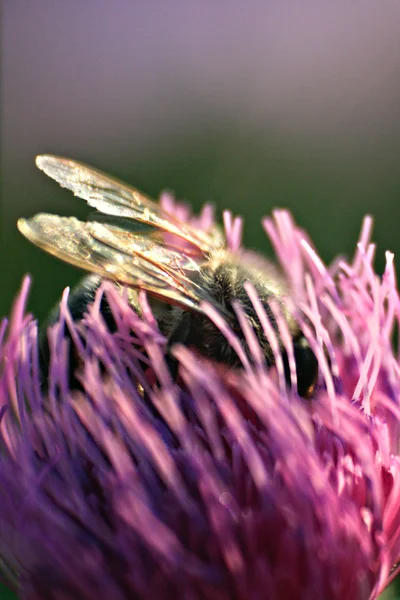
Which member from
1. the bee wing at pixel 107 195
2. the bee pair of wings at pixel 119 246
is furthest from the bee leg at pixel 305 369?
the bee wing at pixel 107 195

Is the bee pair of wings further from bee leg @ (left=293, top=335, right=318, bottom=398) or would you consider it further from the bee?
bee leg @ (left=293, top=335, right=318, bottom=398)

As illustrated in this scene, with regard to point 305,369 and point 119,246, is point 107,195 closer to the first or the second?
point 119,246

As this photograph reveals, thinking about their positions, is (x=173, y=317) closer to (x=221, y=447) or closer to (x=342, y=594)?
(x=221, y=447)

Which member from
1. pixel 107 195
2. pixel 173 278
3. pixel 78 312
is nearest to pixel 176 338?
pixel 173 278

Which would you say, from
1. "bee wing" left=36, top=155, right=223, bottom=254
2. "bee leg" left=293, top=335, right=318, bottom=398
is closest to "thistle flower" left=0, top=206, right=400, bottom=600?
"bee leg" left=293, top=335, right=318, bottom=398

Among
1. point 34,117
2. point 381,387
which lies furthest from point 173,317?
point 34,117

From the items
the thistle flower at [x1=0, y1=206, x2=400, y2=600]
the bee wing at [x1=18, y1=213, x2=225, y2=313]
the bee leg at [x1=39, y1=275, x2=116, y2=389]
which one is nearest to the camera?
the thistle flower at [x1=0, y1=206, x2=400, y2=600]
